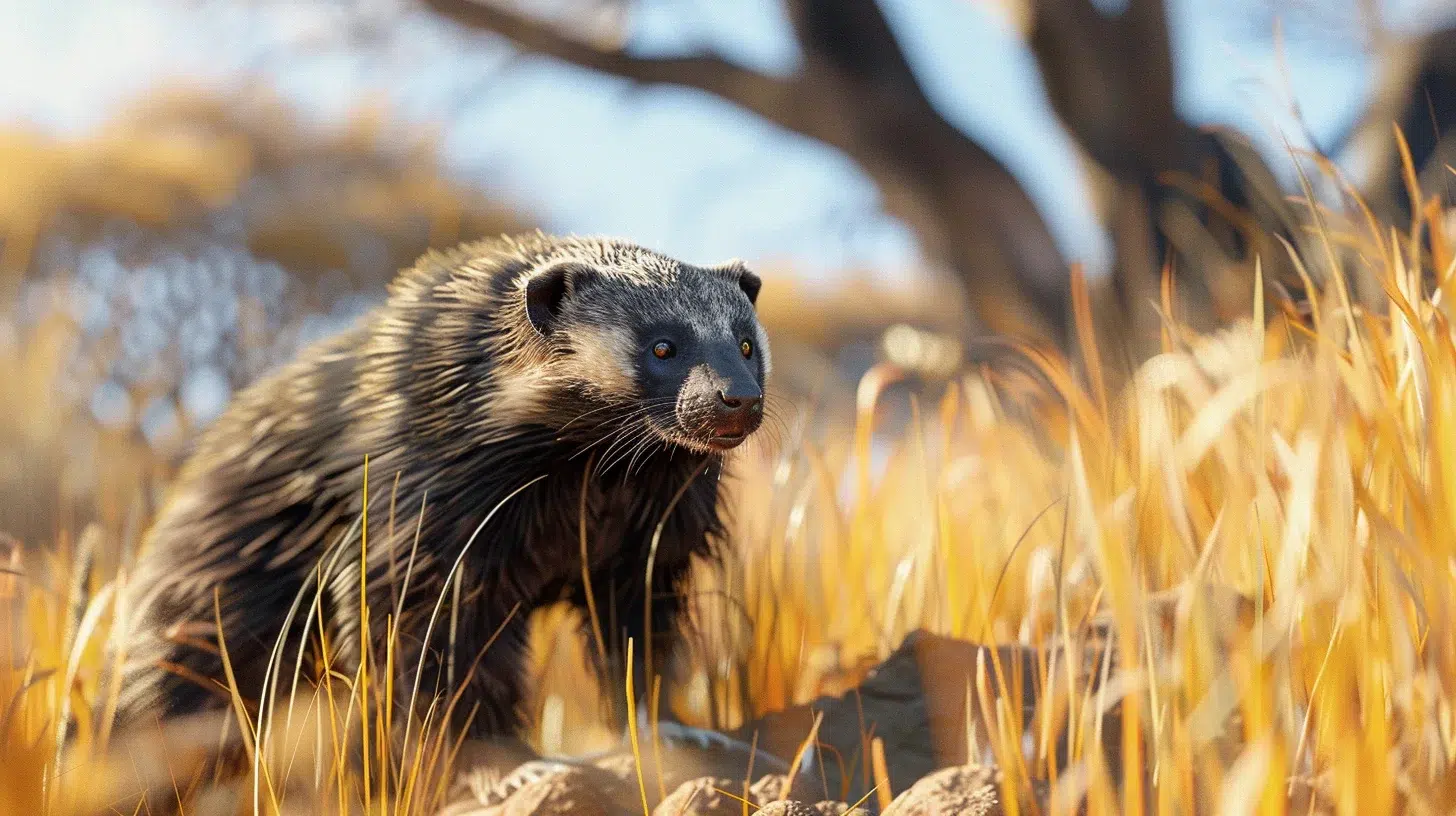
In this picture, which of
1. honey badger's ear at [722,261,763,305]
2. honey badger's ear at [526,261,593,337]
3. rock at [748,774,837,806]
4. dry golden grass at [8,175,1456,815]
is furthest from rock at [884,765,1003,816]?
honey badger's ear at [722,261,763,305]

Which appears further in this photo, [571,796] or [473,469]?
[473,469]

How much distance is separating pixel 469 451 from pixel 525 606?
1.20 feet

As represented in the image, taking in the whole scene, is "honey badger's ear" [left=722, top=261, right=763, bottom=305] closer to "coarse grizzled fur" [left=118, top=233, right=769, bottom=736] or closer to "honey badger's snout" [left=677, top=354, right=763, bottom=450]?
"coarse grizzled fur" [left=118, top=233, right=769, bottom=736]

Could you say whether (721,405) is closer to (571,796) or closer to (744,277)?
(744,277)

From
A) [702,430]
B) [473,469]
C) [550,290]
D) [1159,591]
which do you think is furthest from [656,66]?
[1159,591]

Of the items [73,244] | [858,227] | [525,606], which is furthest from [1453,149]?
[73,244]

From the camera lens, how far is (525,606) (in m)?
2.71

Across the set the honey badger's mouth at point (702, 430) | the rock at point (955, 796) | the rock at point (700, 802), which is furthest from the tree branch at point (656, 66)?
the rock at point (955, 796)

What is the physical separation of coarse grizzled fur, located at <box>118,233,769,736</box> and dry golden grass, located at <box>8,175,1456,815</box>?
0.15 metres

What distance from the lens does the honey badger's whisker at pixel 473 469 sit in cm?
251

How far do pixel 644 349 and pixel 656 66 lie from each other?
617 centimetres

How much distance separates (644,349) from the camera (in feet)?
8.54

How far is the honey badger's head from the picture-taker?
2459 mm

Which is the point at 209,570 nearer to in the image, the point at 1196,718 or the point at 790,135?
the point at 1196,718
